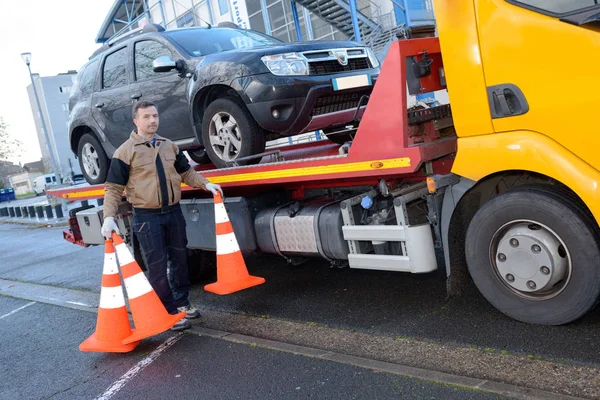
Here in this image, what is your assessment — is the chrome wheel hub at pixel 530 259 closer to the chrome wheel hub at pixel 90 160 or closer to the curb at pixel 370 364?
the curb at pixel 370 364

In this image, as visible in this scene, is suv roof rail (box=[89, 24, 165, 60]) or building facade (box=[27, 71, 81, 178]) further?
building facade (box=[27, 71, 81, 178])

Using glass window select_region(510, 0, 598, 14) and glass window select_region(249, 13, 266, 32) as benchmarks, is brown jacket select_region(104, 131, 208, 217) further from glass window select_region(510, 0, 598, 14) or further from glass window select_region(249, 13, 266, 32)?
glass window select_region(249, 13, 266, 32)

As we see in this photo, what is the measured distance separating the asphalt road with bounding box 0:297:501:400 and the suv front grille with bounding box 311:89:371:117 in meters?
2.27

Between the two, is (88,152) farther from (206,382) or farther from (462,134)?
(462,134)

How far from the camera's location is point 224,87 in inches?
215

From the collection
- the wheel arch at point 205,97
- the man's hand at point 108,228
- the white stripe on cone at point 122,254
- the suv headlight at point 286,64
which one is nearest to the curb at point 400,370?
the white stripe on cone at point 122,254

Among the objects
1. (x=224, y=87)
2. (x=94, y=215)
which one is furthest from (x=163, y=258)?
(x=94, y=215)

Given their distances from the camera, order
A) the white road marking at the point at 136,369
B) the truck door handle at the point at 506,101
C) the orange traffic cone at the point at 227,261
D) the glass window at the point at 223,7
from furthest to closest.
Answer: the glass window at the point at 223,7, the orange traffic cone at the point at 227,261, the white road marking at the point at 136,369, the truck door handle at the point at 506,101

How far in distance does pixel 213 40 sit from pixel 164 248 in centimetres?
259

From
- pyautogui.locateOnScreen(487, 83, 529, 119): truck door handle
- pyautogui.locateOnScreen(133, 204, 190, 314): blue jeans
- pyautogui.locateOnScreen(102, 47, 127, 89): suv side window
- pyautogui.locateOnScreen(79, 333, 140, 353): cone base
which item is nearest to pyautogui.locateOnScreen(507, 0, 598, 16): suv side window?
pyautogui.locateOnScreen(487, 83, 529, 119): truck door handle

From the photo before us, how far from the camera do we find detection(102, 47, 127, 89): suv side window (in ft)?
A: 21.8

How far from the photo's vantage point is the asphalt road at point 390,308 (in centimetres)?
352

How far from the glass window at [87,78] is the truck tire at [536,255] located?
5308 millimetres

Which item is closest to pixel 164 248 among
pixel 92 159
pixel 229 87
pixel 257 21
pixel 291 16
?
pixel 229 87
